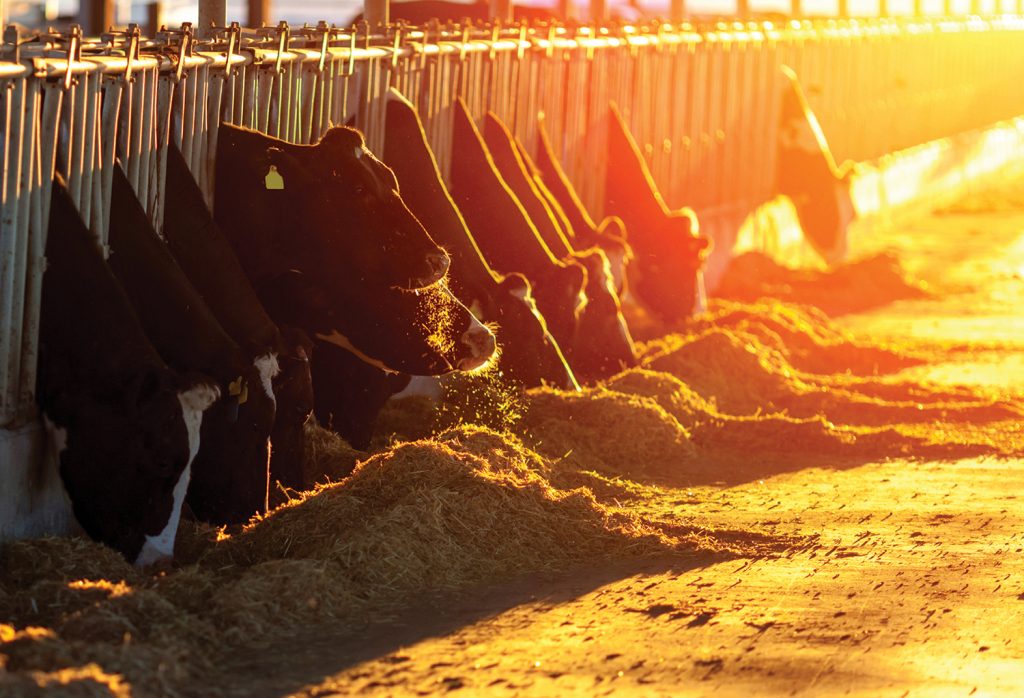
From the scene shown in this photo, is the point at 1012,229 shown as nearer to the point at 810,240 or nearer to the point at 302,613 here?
the point at 810,240

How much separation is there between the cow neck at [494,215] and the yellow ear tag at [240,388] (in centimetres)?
378

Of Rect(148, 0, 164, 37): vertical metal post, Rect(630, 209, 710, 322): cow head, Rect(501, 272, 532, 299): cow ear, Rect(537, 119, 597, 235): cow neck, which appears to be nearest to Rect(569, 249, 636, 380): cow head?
Rect(501, 272, 532, 299): cow ear

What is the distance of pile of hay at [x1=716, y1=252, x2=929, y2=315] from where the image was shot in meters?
16.0

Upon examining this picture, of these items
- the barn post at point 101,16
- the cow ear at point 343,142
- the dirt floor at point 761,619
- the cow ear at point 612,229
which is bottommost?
the dirt floor at point 761,619

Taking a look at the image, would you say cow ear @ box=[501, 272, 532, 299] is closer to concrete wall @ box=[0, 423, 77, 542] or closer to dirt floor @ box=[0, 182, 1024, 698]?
dirt floor @ box=[0, 182, 1024, 698]

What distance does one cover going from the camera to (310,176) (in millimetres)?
8586

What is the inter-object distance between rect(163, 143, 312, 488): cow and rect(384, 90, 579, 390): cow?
186 cm

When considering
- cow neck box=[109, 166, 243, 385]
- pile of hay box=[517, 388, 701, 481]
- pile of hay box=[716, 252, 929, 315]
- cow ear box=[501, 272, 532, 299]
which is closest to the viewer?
cow neck box=[109, 166, 243, 385]

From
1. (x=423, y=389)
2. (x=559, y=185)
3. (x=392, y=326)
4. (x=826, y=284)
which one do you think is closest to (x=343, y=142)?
(x=392, y=326)

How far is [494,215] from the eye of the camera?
11.1m

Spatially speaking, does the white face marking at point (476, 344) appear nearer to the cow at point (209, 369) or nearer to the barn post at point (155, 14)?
the cow at point (209, 369)

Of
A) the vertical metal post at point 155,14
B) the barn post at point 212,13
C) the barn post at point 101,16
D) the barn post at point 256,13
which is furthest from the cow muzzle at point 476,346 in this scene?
the vertical metal post at point 155,14

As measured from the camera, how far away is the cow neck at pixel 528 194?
1170 centimetres

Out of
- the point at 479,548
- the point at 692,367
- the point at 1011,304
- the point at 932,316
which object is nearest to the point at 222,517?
the point at 479,548
